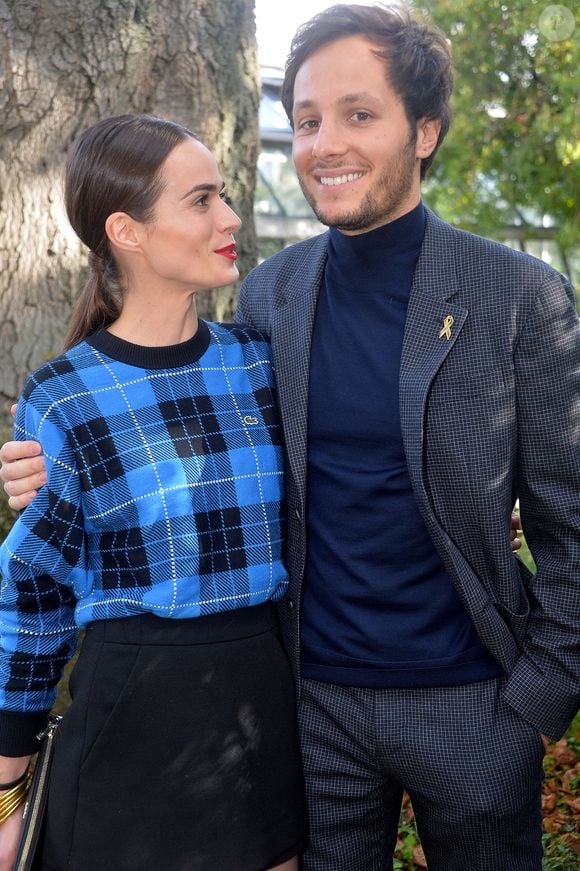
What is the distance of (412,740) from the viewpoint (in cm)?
259

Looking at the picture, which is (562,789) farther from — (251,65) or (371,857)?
(251,65)

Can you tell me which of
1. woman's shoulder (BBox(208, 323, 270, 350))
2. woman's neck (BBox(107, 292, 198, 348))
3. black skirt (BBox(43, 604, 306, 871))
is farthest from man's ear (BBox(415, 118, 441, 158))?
black skirt (BBox(43, 604, 306, 871))

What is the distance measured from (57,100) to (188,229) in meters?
1.77

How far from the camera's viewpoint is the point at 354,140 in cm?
271

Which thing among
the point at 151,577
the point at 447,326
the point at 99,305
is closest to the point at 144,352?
the point at 99,305

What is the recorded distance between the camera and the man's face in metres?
2.71

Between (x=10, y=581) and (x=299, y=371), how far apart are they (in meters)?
0.91

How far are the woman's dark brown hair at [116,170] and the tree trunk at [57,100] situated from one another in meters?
1.52

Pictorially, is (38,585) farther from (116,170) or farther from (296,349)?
(116,170)

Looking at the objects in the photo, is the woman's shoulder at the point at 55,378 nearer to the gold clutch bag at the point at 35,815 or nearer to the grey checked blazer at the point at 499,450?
the grey checked blazer at the point at 499,450

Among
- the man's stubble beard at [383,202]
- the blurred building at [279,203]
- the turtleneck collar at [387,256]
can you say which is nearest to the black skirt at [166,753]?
the turtleneck collar at [387,256]

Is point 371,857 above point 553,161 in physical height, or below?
above

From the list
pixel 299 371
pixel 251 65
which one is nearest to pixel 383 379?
pixel 299 371

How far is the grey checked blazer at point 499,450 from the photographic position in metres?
2.52
